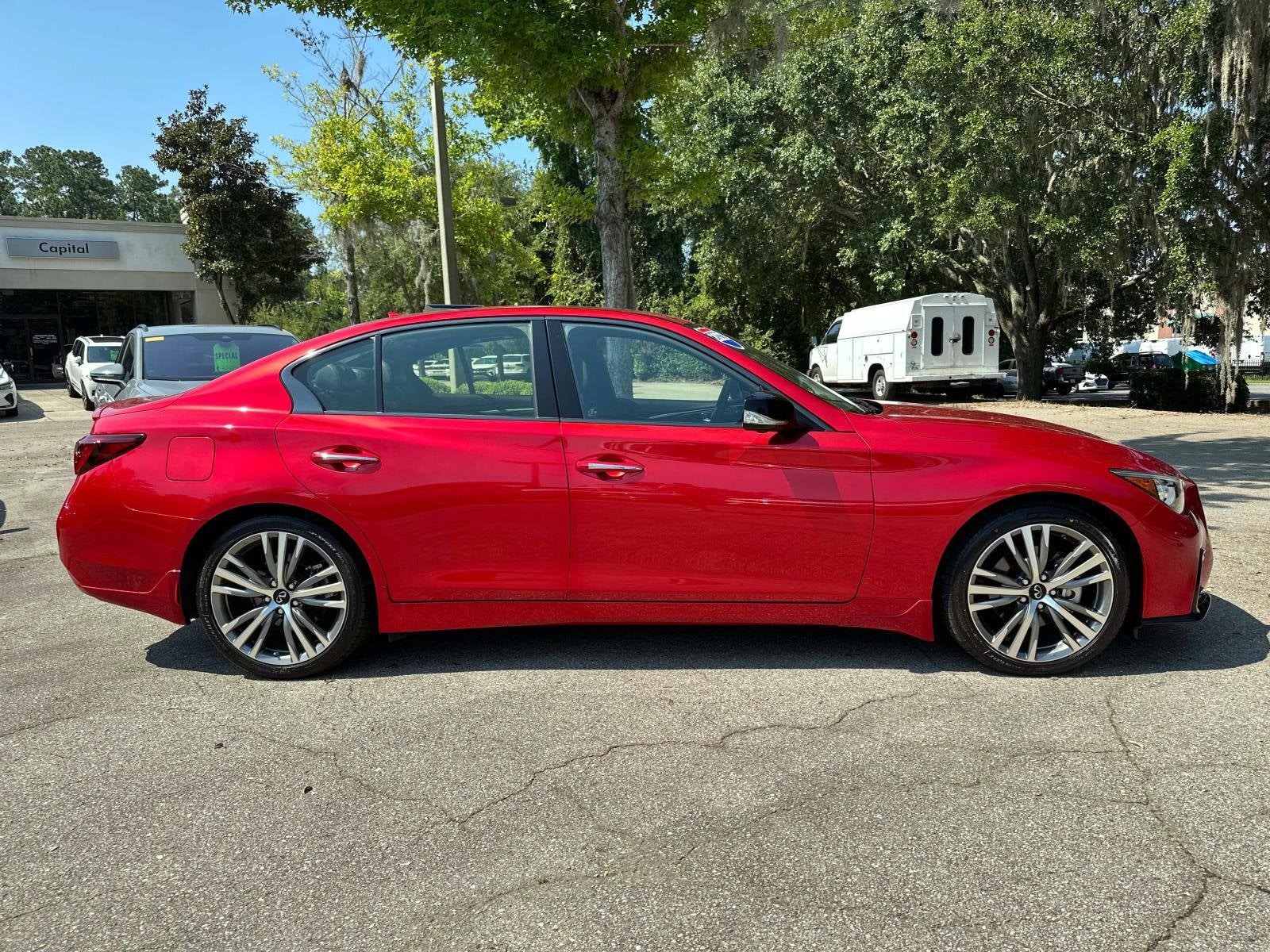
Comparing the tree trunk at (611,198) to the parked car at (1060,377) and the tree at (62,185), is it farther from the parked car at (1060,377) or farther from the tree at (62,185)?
the tree at (62,185)

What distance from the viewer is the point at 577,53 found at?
34.4 ft

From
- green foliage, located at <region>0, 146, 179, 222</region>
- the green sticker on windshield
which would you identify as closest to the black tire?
the green sticker on windshield

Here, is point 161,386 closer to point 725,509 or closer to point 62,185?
point 725,509

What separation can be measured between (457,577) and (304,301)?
174 feet

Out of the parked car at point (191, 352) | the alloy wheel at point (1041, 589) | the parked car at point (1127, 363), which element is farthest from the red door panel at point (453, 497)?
the parked car at point (1127, 363)

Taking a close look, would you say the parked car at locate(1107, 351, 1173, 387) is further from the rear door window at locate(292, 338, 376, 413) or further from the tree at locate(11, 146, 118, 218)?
the tree at locate(11, 146, 118, 218)

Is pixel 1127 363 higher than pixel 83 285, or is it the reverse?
pixel 83 285

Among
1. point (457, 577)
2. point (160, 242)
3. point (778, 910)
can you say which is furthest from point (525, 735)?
point (160, 242)

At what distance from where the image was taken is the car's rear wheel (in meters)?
4.03

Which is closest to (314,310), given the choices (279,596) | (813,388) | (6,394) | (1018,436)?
(6,394)

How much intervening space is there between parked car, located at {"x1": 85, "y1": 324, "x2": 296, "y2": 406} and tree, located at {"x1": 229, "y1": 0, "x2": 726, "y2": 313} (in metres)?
4.03

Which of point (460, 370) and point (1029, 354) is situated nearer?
point (460, 370)

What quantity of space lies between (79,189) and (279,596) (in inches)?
4197

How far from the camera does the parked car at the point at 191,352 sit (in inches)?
354
